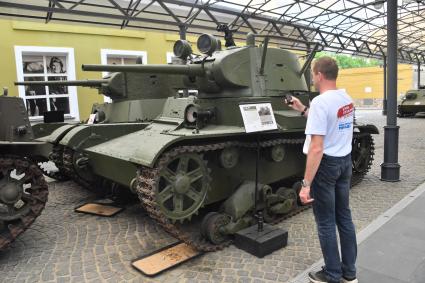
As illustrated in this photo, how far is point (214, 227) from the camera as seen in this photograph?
5.22 meters

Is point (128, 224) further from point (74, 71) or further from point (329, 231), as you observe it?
point (74, 71)

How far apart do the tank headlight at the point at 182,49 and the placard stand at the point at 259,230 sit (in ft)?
5.32

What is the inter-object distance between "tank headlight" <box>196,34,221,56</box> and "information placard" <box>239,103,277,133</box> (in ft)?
4.02

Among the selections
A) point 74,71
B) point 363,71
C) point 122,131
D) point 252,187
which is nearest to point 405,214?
point 252,187

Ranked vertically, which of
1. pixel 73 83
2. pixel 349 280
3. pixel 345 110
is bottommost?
pixel 349 280

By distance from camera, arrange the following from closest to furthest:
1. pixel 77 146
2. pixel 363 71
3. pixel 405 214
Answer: pixel 405 214 → pixel 77 146 → pixel 363 71

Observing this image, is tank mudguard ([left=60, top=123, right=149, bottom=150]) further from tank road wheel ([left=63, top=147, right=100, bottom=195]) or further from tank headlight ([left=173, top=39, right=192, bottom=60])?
tank headlight ([left=173, top=39, right=192, bottom=60])

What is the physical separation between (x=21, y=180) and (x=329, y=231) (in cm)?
363

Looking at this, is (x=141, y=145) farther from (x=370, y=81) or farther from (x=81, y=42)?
(x=370, y=81)

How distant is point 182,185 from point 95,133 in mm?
2461

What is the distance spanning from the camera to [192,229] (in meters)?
5.88

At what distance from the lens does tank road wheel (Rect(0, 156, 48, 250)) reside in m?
4.97

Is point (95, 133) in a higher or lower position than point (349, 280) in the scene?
higher

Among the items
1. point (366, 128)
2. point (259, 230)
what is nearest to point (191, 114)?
point (259, 230)
